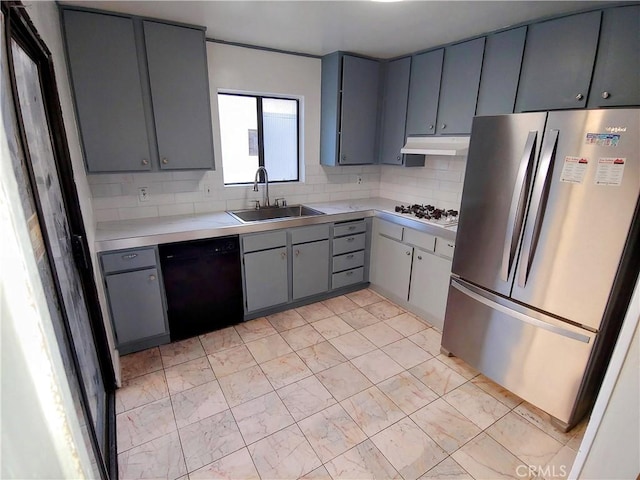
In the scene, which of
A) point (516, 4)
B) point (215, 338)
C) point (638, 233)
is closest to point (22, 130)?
point (215, 338)

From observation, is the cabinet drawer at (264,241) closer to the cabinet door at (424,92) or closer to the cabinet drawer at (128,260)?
the cabinet drawer at (128,260)

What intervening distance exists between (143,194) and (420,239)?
7.76ft

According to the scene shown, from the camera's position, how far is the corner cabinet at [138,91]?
209 centimetres

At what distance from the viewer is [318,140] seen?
3.45 m

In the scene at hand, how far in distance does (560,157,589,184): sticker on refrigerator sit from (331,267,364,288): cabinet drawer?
2.04m

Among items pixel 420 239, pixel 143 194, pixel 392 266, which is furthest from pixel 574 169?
pixel 143 194

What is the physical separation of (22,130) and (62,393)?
2.83 feet

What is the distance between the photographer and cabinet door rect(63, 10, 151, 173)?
2.05 meters

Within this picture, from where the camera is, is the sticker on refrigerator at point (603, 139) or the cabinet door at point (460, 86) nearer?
the sticker on refrigerator at point (603, 139)

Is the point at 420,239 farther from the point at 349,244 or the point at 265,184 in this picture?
the point at 265,184

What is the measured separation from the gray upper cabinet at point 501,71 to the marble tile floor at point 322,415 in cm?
189

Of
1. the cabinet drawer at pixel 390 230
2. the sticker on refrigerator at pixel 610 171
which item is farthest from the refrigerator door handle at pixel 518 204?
the cabinet drawer at pixel 390 230

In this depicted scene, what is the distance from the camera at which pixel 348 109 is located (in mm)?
3199

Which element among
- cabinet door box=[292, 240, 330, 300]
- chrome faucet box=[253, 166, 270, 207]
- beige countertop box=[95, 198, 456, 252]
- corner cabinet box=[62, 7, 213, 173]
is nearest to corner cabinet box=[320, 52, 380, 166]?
beige countertop box=[95, 198, 456, 252]
